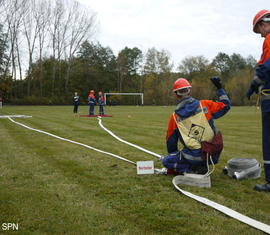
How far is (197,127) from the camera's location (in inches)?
169

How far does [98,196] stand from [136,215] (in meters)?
0.74

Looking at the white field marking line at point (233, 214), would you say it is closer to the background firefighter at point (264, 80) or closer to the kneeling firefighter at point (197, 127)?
the kneeling firefighter at point (197, 127)

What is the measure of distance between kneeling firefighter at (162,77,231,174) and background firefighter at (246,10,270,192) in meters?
0.58

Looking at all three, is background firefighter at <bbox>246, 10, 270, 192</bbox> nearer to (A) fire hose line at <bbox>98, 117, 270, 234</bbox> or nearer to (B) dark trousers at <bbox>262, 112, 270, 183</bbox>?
(B) dark trousers at <bbox>262, 112, 270, 183</bbox>

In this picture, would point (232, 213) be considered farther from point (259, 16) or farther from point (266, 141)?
point (259, 16)

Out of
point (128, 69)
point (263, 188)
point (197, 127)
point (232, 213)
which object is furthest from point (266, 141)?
point (128, 69)

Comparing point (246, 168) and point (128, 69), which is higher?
point (128, 69)

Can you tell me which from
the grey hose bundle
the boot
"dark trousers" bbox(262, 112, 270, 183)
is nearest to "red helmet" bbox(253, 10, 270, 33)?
"dark trousers" bbox(262, 112, 270, 183)

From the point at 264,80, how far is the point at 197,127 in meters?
1.10

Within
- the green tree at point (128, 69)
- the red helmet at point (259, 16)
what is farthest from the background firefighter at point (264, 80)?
the green tree at point (128, 69)

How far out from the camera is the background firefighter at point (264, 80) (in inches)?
143

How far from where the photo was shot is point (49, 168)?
5062mm

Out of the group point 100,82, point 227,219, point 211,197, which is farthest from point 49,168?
point 100,82

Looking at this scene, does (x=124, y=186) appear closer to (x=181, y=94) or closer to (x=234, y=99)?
(x=181, y=94)
